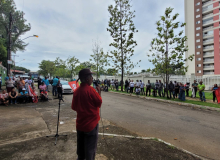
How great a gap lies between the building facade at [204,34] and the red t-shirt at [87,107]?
5716 cm

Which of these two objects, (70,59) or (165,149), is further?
(70,59)

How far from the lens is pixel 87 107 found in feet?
6.98

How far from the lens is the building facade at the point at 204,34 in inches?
1837

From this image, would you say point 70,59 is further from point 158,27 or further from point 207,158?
point 207,158

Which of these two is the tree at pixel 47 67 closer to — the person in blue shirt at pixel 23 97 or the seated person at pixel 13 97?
the person in blue shirt at pixel 23 97

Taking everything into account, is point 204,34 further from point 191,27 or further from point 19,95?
point 19,95

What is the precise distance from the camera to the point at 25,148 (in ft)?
10.3

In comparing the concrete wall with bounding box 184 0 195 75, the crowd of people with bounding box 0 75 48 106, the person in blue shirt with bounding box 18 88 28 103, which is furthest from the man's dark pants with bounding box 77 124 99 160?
the concrete wall with bounding box 184 0 195 75

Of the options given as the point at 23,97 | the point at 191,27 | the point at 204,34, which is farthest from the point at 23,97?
the point at 191,27

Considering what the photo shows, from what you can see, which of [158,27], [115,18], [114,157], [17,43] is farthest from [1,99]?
[17,43]

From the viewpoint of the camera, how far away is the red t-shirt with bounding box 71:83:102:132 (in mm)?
2115

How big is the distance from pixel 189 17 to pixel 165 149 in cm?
6644

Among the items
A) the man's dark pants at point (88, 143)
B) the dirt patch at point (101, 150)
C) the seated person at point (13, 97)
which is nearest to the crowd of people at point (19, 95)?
the seated person at point (13, 97)

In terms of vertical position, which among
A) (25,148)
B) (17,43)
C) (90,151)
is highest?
(17,43)
